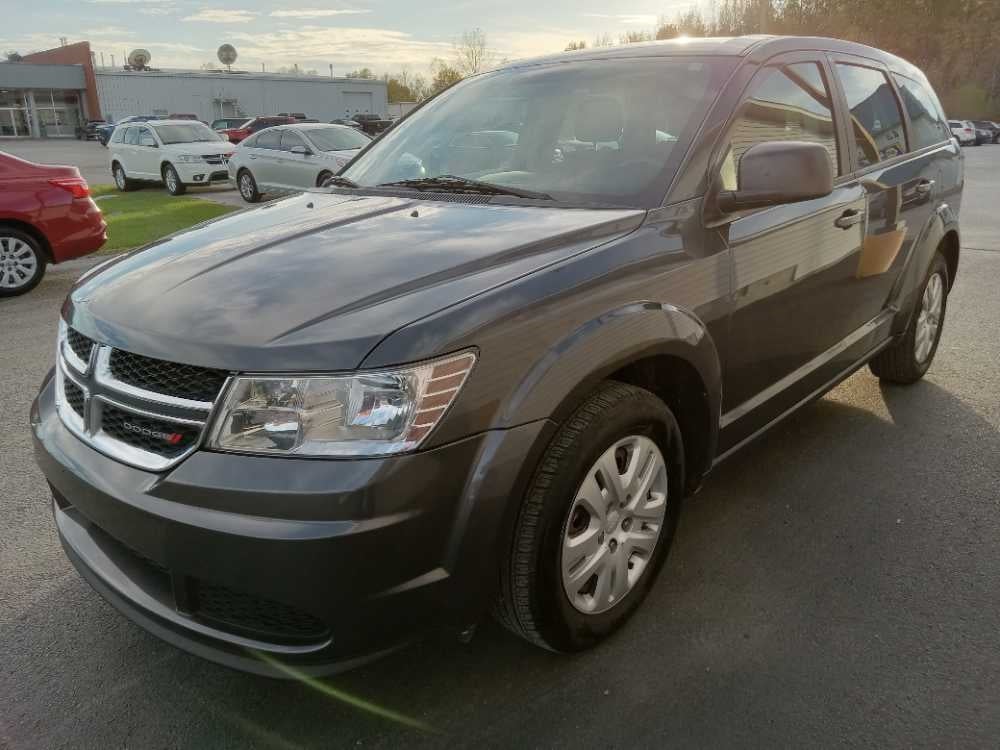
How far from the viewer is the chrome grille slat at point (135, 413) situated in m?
1.85

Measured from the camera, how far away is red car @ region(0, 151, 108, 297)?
7.43 meters

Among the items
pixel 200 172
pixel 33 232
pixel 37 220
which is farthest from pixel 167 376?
pixel 200 172

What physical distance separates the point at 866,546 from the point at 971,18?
218ft

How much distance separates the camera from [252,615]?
1.90 meters

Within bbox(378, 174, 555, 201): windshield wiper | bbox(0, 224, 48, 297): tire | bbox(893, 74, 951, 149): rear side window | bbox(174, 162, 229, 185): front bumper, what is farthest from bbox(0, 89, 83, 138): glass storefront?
bbox(893, 74, 951, 149): rear side window

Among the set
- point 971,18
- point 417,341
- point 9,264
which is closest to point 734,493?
point 417,341

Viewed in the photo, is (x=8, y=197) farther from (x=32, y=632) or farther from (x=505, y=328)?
(x=505, y=328)

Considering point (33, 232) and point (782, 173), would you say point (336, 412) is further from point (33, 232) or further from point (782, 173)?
point (33, 232)

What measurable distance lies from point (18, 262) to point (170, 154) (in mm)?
11029

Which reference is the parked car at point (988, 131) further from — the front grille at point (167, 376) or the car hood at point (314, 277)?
the front grille at point (167, 376)

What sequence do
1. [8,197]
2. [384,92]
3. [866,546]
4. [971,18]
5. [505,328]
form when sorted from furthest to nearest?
[384,92], [971,18], [8,197], [866,546], [505,328]

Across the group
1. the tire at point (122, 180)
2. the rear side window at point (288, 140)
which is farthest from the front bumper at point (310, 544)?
the tire at point (122, 180)

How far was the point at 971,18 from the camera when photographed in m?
55.8

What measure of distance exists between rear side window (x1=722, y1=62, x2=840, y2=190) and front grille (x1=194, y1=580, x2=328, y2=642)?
74.6 inches
